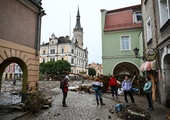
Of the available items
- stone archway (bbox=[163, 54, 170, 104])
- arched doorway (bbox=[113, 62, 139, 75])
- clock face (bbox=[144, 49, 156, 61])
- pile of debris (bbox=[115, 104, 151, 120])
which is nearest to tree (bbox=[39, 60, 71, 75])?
arched doorway (bbox=[113, 62, 139, 75])

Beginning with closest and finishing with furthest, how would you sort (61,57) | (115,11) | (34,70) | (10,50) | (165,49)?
(10,50) → (165,49) → (34,70) → (115,11) → (61,57)

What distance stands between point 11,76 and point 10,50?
5464 cm

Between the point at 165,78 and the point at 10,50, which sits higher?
the point at 10,50

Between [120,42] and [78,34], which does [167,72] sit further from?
[78,34]

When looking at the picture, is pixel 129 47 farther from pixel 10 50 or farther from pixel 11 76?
pixel 11 76

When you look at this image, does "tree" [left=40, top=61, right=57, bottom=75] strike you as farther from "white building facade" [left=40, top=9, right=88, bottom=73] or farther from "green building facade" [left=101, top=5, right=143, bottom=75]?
"green building facade" [left=101, top=5, right=143, bottom=75]

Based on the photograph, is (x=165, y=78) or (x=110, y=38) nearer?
(x=165, y=78)

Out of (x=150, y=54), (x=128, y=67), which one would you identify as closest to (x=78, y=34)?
(x=128, y=67)

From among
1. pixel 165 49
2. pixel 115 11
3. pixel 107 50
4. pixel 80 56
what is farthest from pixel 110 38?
pixel 80 56

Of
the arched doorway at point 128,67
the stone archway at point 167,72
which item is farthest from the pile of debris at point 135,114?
the arched doorway at point 128,67

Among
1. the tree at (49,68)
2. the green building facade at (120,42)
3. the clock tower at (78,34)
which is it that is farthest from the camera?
the clock tower at (78,34)

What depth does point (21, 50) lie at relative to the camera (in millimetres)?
7512

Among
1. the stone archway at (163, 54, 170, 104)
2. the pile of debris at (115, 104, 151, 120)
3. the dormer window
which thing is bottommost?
the pile of debris at (115, 104, 151, 120)

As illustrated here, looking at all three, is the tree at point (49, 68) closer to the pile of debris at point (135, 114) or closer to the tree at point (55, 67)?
the tree at point (55, 67)
